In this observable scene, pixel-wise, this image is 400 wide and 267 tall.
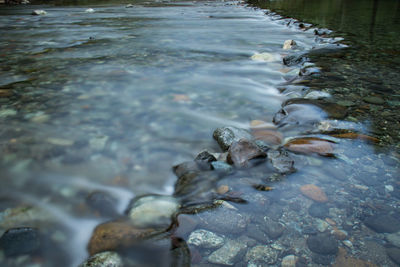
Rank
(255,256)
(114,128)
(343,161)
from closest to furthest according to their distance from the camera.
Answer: (255,256) < (343,161) < (114,128)

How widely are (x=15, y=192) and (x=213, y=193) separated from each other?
0.98 m

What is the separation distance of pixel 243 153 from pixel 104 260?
885 millimetres

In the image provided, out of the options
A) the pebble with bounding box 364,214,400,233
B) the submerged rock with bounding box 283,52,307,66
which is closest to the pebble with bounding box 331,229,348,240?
the pebble with bounding box 364,214,400,233

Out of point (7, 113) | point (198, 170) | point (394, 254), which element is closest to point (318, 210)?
point (394, 254)

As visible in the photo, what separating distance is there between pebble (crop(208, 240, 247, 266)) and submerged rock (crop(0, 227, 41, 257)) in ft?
2.26

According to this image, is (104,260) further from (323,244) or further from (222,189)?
(323,244)

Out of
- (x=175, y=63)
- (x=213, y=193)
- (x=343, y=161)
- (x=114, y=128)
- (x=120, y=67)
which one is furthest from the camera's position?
(x=175, y=63)

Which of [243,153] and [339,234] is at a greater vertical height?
[243,153]

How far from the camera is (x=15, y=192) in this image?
1.37 m

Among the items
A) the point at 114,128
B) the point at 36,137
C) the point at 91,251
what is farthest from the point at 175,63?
the point at 91,251

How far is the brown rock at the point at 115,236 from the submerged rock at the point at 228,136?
31.4 inches

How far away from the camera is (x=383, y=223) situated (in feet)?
3.67

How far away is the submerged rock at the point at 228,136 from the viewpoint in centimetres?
177

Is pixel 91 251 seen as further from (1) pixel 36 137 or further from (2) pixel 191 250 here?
(1) pixel 36 137
